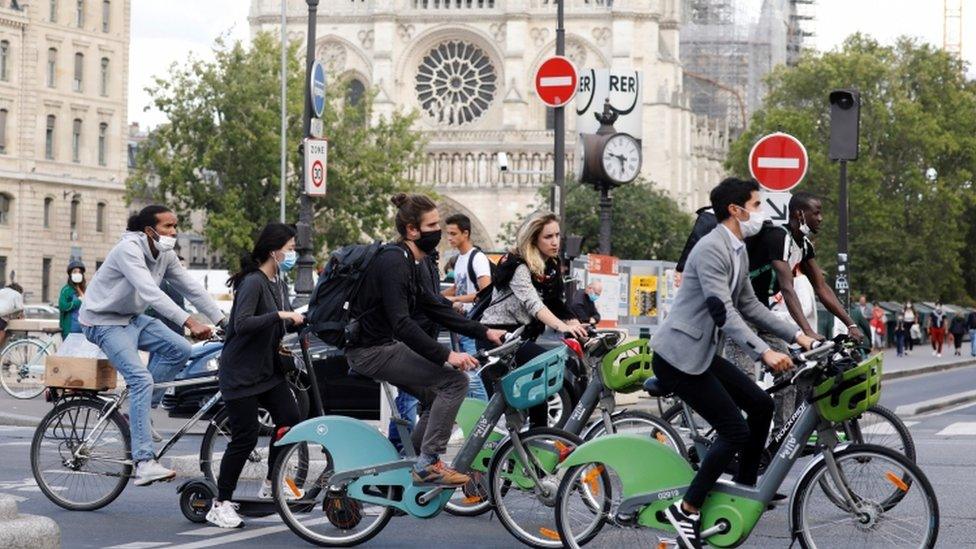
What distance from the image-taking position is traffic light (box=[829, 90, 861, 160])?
2061 centimetres

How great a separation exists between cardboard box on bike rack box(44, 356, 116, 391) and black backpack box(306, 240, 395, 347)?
204cm

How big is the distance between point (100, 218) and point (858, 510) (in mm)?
Result: 73361

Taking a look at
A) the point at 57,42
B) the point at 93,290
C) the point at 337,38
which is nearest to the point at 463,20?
the point at 337,38

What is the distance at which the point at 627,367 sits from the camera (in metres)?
11.0

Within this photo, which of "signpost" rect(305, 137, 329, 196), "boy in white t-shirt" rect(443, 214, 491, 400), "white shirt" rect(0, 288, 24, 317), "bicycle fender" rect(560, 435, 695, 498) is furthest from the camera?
"signpost" rect(305, 137, 329, 196)

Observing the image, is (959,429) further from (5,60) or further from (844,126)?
(5,60)

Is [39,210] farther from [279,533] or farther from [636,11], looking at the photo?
[279,533]

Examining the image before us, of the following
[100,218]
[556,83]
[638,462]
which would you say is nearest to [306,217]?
[556,83]

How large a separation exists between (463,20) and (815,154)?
20.3m

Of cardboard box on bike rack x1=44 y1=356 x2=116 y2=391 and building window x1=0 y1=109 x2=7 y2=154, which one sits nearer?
cardboard box on bike rack x1=44 y1=356 x2=116 y2=391

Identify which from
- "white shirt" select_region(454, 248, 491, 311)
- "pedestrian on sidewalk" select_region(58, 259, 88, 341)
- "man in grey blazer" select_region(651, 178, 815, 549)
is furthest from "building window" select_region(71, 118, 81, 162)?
"man in grey blazer" select_region(651, 178, 815, 549)

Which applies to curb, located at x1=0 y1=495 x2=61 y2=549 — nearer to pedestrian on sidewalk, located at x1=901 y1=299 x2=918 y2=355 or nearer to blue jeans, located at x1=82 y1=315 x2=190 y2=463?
blue jeans, located at x1=82 y1=315 x2=190 y2=463

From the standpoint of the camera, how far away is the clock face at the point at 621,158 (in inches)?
931

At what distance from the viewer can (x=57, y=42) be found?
76.9m
